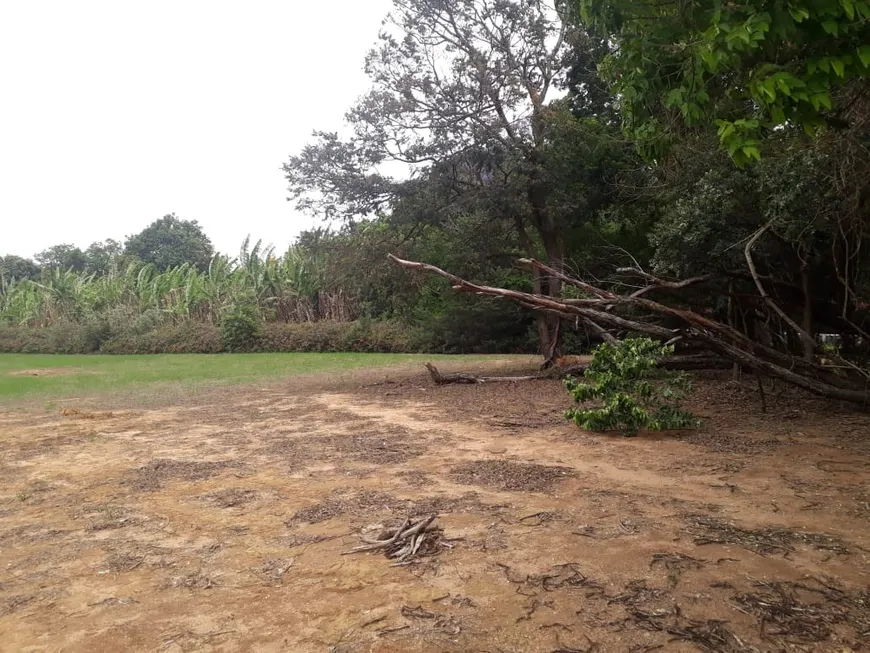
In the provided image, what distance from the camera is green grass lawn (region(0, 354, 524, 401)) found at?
50.6ft

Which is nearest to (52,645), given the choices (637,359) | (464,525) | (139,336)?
(464,525)

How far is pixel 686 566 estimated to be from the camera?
12.1ft

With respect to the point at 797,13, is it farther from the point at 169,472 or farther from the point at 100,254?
the point at 100,254

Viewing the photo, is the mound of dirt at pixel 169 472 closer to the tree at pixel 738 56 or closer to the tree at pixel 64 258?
the tree at pixel 738 56

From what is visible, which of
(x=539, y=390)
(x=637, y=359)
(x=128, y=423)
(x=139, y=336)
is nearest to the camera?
(x=637, y=359)

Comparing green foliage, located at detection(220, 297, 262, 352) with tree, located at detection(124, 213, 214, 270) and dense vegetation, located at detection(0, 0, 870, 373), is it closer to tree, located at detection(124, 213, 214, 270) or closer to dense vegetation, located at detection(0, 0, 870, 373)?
Answer: dense vegetation, located at detection(0, 0, 870, 373)

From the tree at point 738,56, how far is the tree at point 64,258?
56.0 m

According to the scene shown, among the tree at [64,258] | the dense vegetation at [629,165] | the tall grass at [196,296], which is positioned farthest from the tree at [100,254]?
the dense vegetation at [629,165]

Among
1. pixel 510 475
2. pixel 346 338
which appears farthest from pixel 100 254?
pixel 510 475

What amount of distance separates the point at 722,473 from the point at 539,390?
6704 millimetres

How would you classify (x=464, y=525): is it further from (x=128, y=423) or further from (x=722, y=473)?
(x=128, y=423)

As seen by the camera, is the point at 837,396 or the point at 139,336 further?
the point at 139,336

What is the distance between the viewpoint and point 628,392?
26.5ft

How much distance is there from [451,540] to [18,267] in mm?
56796
